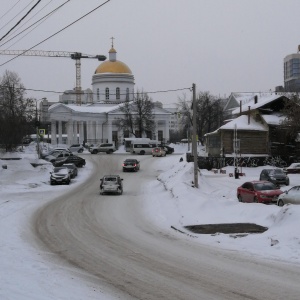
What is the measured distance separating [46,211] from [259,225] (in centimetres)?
1226

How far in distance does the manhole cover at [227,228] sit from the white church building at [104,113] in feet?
261

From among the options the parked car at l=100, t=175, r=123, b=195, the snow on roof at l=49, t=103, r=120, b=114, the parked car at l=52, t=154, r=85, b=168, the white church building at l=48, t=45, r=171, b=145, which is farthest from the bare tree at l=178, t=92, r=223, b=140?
the parked car at l=100, t=175, r=123, b=195

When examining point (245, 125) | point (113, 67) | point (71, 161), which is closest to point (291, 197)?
point (71, 161)

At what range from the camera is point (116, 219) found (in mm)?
23297

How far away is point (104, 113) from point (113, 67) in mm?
12669

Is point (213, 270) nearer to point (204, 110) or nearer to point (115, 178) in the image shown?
point (115, 178)

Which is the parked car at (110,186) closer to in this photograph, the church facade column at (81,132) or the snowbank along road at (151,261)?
the snowbank along road at (151,261)

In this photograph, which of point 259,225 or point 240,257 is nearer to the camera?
point 240,257

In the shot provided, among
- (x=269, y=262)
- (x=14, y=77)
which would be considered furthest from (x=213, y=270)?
(x=14, y=77)

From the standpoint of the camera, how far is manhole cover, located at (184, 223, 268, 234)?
59.1 feet

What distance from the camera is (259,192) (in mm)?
26766

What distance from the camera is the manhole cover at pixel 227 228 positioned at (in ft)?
59.1

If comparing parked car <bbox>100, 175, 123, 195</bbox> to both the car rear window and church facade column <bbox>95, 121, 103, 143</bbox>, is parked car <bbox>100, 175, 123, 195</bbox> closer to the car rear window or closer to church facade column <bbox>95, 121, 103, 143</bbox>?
the car rear window

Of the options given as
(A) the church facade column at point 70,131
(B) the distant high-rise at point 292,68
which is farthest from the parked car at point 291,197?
(B) the distant high-rise at point 292,68
